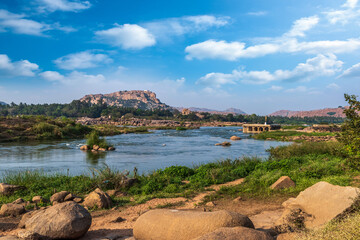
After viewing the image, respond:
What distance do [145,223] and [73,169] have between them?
1583 centimetres

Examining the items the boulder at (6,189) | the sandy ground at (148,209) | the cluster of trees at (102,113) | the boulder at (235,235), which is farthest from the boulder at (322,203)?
the cluster of trees at (102,113)

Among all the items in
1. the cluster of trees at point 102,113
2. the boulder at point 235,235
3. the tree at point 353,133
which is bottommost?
the boulder at point 235,235

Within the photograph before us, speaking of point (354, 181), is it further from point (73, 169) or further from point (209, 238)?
point (73, 169)

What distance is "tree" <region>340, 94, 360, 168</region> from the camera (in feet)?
29.2

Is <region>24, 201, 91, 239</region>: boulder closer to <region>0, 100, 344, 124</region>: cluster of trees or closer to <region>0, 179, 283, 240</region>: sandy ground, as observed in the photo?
<region>0, 179, 283, 240</region>: sandy ground

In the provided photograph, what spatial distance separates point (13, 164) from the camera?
21594mm

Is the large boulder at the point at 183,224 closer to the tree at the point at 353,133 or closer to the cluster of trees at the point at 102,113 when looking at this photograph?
the tree at the point at 353,133

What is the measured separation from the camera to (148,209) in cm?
866

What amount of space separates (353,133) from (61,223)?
9.97 m

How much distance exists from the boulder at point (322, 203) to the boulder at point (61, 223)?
16.6 feet

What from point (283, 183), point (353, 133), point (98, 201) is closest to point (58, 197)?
point (98, 201)

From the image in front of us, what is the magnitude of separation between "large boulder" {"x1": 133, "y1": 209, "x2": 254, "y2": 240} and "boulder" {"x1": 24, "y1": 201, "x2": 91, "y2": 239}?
1572 millimetres

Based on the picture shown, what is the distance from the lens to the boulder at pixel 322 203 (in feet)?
20.1

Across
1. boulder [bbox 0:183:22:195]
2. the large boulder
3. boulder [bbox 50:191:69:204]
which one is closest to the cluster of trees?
boulder [bbox 0:183:22:195]
